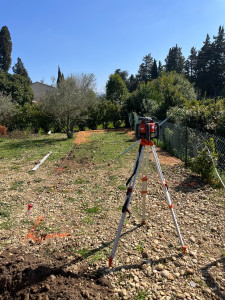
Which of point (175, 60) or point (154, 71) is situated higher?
point (175, 60)

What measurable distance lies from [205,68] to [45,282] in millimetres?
48262

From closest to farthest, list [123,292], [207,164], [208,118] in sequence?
1. [123,292]
2. [207,164]
3. [208,118]

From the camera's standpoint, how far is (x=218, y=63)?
40.5m

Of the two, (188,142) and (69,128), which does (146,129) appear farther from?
(69,128)

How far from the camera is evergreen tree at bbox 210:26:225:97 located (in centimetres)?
3966

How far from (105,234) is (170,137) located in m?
5.91

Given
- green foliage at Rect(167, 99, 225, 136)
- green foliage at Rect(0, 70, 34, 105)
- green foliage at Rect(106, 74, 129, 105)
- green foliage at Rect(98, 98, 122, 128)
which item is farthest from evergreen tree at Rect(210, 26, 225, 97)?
green foliage at Rect(167, 99, 225, 136)

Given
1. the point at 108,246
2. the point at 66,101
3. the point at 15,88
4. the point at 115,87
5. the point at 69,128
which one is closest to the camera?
the point at 108,246

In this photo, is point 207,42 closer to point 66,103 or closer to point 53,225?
point 66,103

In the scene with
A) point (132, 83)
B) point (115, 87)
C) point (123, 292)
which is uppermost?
point (132, 83)

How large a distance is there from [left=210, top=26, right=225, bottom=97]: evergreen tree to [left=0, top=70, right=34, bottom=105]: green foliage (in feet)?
112

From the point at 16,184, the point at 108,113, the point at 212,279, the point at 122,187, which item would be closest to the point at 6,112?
the point at 108,113

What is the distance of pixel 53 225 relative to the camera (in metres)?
3.40

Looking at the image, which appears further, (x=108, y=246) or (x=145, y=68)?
(x=145, y=68)
